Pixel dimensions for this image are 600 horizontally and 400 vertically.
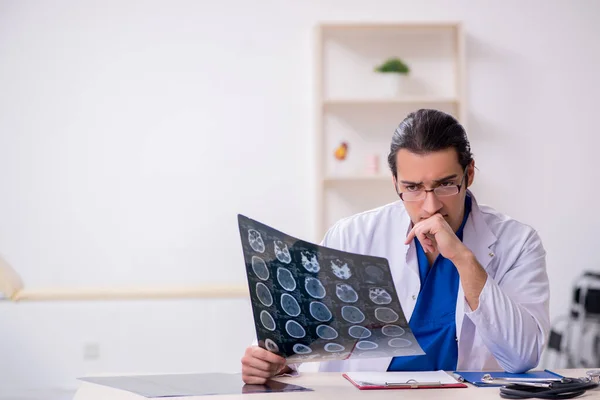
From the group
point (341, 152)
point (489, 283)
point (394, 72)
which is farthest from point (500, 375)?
point (394, 72)

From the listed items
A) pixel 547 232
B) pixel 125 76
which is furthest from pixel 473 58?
pixel 125 76

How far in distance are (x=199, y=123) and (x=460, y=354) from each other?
8.80ft

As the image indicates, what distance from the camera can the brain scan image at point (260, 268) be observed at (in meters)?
1.44

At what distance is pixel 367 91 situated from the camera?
13.9ft

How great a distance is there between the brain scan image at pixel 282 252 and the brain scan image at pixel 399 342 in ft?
0.88

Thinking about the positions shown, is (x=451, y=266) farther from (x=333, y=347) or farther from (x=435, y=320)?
(x=333, y=347)

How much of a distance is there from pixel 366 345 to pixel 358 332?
1.9 inches

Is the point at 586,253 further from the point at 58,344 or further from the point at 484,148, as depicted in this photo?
the point at 58,344

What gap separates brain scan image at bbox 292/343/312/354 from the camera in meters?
1.52

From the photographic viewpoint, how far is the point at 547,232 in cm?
427

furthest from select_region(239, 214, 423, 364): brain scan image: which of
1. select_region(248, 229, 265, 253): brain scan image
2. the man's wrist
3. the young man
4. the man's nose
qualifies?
the man's nose

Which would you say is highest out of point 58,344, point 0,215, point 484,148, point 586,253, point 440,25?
point 440,25

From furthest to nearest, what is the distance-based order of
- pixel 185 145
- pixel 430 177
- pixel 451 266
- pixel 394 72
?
pixel 185 145 < pixel 394 72 < pixel 451 266 < pixel 430 177

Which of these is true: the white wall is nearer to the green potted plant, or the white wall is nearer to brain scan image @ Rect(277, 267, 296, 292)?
the green potted plant
